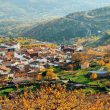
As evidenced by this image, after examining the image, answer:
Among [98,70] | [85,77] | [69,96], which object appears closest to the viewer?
[69,96]

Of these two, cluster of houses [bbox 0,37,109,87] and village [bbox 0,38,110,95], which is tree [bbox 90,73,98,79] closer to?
village [bbox 0,38,110,95]

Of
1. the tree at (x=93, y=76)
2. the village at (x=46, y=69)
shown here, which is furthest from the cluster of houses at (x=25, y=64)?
the tree at (x=93, y=76)

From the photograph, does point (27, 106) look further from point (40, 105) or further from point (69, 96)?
point (69, 96)

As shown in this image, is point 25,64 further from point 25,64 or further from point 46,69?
point 46,69

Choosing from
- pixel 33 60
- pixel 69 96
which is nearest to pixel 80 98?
pixel 69 96

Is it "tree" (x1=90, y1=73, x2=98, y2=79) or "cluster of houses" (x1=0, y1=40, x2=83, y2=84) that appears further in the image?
"cluster of houses" (x1=0, y1=40, x2=83, y2=84)

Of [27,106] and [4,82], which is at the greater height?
[27,106]

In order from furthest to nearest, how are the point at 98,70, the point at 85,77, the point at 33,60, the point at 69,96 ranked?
the point at 33,60 < the point at 98,70 < the point at 85,77 < the point at 69,96

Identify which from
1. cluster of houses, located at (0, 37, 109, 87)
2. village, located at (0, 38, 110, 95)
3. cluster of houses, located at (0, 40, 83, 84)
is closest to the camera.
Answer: village, located at (0, 38, 110, 95)

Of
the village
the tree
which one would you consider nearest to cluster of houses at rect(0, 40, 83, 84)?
the village

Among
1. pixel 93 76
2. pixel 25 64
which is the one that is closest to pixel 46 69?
pixel 25 64

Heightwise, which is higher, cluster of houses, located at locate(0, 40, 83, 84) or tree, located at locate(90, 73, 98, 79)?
tree, located at locate(90, 73, 98, 79)
